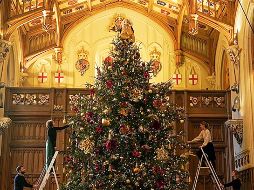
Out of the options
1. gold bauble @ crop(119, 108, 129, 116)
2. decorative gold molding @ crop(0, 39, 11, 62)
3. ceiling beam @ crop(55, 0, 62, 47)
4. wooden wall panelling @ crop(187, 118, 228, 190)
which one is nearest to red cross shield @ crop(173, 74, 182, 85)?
wooden wall panelling @ crop(187, 118, 228, 190)

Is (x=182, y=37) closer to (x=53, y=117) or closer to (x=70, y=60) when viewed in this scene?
(x=70, y=60)

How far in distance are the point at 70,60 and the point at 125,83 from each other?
9964mm

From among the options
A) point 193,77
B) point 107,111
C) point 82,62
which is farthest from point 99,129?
point 193,77

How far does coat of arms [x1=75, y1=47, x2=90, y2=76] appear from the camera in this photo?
62.8 feet

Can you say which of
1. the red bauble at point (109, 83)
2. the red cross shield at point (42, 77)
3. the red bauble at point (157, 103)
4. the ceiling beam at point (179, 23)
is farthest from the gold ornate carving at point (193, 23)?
the red cross shield at point (42, 77)

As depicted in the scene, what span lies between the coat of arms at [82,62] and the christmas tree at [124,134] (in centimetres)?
920

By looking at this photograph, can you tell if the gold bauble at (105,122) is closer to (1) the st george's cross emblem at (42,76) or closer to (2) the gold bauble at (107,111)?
(2) the gold bauble at (107,111)

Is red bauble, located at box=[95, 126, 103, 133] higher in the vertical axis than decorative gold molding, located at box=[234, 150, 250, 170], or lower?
higher

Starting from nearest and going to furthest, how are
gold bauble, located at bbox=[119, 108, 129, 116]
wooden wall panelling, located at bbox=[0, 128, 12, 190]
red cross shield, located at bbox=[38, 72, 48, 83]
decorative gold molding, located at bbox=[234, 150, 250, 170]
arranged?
gold bauble, located at bbox=[119, 108, 129, 116] → decorative gold molding, located at bbox=[234, 150, 250, 170] → wooden wall panelling, located at bbox=[0, 128, 12, 190] → red cross shield, located at bbox=[38, 72, 48, 83]

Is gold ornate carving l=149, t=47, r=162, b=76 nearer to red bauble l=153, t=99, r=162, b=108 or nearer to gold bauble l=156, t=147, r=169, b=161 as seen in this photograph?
red bauble l=153, t=99, r=162, b=108

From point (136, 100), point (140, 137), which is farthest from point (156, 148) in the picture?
point (136, 100)

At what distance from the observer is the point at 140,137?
9.45 meters

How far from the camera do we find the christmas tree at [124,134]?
361 inches

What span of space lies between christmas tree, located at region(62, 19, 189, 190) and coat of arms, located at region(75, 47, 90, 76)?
30.2 feet
